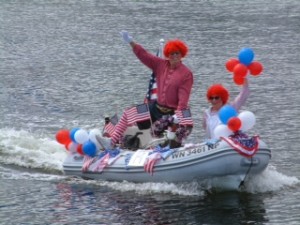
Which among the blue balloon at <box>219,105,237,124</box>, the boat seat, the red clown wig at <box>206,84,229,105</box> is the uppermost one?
the red clown wig at <box>206,84,229,105</box>

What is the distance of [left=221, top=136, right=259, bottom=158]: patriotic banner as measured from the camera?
14.8 m

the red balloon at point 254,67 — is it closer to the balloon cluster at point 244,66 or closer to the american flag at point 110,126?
the balloon cluster at point 244,66

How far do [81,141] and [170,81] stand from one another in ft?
6.37

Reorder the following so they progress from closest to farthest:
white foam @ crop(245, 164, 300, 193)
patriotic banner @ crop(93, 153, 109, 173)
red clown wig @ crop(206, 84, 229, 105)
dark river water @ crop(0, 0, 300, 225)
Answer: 1. dark river water @ crop(0, 0, 300, 225)
2. red clown wig @ crop(206, 84, 229, 105)
3. white foam @ crop(245, 164, 300, 193)
4. patriotic banner @ crop(93, 153, 109, 173)

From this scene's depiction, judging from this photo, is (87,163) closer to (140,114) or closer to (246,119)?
(140,114)

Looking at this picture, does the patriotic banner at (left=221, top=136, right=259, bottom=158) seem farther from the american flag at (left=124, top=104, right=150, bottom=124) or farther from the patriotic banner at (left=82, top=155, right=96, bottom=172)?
the patriotic banner at (left=82, top=155, right=96, bottom=172)

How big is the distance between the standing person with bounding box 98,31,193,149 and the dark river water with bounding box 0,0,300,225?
1.18m

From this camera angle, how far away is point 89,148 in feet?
55.0

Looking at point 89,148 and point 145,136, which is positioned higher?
point 145,136

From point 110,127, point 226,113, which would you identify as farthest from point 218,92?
point 110,127

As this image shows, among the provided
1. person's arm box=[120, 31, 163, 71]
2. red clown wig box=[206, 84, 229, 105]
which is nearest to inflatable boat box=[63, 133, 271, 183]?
red clown wig box=[206, 84, 229, 105]

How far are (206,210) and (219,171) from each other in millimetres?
657

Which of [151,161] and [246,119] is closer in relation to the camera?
[246,119]

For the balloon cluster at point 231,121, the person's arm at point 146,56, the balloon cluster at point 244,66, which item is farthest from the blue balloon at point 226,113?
the person's arm at point 146,56
